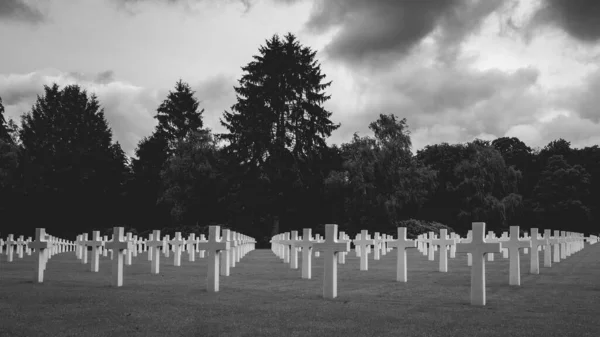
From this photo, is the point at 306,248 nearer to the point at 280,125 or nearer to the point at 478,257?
the point at 478,257

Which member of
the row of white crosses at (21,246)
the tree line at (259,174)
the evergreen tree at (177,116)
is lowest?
the row of white crosses at (21,246)

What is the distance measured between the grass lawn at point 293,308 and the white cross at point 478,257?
233mm

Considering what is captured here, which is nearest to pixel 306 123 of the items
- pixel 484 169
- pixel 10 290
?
pixel 484 169

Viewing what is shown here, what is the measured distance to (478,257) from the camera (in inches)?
383

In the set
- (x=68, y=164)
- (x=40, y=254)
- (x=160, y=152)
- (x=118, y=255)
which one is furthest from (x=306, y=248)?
(x=160, y=152)

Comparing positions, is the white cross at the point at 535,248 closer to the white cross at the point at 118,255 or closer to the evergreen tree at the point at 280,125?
the white cross at the point at 118,255

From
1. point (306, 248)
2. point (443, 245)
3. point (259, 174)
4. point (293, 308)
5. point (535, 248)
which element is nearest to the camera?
point (293, 308)

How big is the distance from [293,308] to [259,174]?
148 feet

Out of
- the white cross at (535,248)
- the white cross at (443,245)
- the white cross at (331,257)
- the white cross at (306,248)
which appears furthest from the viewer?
the white cross at (443,245)

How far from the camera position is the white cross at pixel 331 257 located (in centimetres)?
1030

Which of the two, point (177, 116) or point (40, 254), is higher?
point (177, 116)

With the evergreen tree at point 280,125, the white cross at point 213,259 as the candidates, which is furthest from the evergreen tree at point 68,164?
the white cross at point 213,259

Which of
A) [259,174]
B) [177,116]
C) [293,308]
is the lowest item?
[293,308]

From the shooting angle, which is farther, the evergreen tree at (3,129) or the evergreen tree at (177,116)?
the evergreen tree at (177,116)
